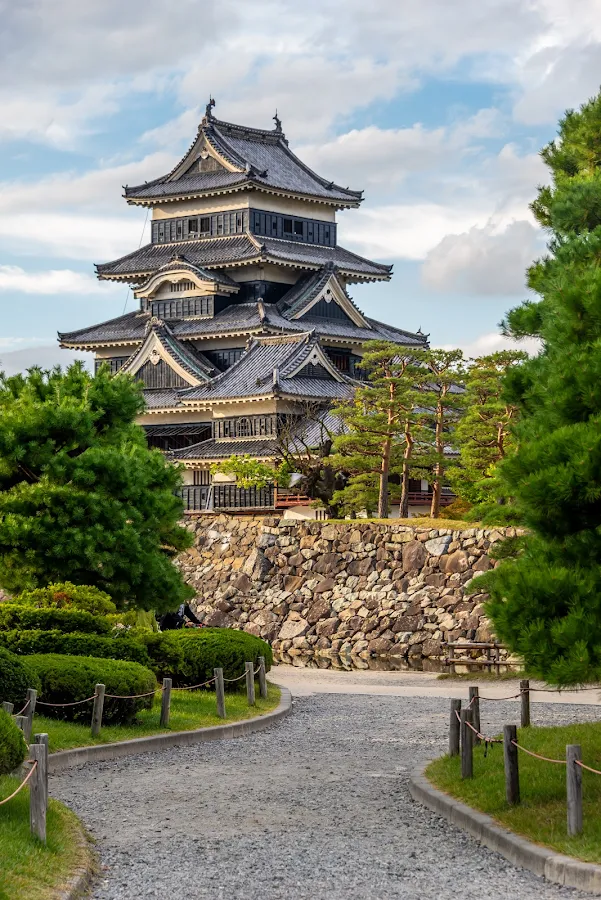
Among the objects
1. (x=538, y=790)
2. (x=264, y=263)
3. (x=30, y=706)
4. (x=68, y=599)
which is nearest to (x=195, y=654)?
(x=68, y=599)

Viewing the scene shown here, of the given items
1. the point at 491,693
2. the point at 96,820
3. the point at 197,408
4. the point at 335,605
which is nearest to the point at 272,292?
the point at 197,408

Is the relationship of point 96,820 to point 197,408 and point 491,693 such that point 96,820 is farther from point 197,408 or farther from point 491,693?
point 197,408

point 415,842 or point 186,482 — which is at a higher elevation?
point 186,482

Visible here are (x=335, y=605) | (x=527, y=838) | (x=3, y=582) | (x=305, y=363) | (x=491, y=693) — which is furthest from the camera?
(x=305, y=363)

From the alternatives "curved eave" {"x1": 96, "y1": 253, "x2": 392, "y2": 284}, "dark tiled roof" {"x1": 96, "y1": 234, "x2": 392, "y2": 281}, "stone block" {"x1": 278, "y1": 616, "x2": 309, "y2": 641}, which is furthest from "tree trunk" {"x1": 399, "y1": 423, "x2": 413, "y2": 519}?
"dark tiled roof" {"x1": 96, "y1": 234, "x2": 392, "y2": 281}

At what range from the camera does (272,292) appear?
5478 centimetres

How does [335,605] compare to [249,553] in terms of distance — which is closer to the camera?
[335,605]

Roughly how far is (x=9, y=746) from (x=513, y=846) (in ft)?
13.9

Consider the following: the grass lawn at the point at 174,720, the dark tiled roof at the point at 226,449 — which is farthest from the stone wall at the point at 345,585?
Result: the grass lawn at the point at 174,720

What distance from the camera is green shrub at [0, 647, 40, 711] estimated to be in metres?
14.4

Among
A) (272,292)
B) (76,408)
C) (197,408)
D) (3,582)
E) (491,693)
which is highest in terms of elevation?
(272,292)

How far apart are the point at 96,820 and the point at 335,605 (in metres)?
27.3

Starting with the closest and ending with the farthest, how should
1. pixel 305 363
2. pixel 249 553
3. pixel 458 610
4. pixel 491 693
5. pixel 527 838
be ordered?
pixel 527 838, pixel 491 693, pixel 458 610, pixel 249 553, pixel 305 363

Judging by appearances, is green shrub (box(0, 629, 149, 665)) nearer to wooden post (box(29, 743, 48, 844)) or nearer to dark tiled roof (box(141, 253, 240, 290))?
wooden post (box(29, 743, 48, 844))
